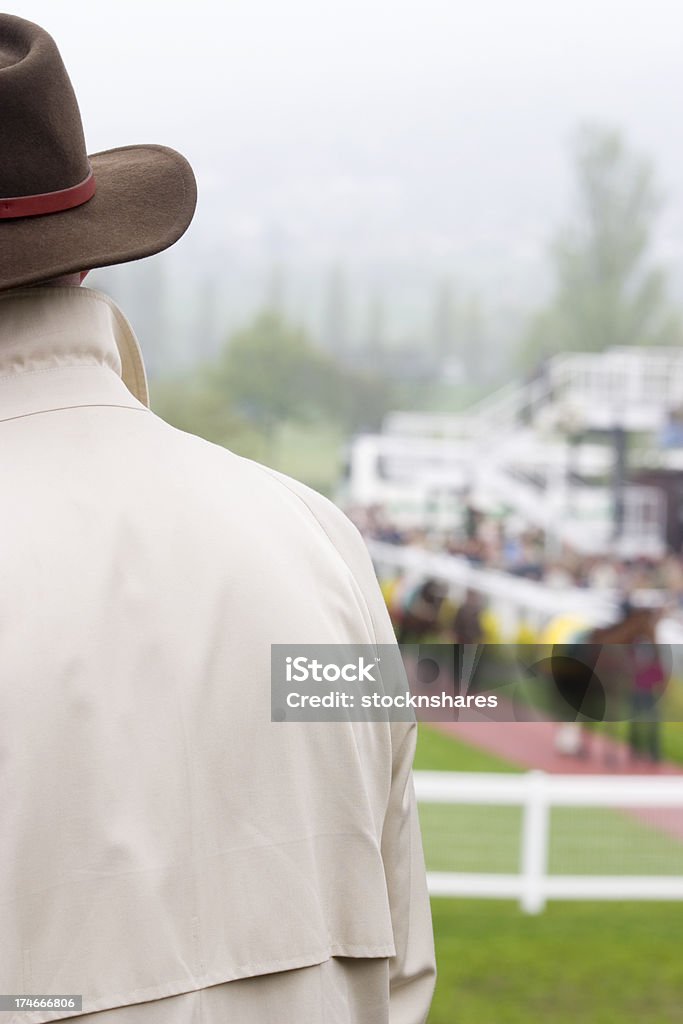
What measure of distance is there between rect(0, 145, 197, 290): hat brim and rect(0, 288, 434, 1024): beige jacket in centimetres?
3

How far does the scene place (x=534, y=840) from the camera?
15.3ft

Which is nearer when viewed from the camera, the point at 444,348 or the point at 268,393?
the point at 268,393

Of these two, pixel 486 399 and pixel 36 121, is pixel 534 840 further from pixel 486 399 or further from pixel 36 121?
Answer: pixel 486 399

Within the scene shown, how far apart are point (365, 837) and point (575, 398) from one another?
23699 mm

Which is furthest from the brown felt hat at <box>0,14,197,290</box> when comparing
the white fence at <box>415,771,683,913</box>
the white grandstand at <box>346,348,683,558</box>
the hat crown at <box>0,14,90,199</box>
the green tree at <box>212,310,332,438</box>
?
the green tree at <box>212,310,332,438</box>

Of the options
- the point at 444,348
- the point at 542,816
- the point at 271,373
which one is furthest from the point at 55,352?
the point at 444,348

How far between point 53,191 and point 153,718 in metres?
0.42

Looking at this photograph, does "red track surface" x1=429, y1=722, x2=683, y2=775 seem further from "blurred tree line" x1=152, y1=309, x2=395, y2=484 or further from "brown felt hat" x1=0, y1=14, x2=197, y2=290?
"blurred tree line" x1=152, y1=309, x2=395, y2=484

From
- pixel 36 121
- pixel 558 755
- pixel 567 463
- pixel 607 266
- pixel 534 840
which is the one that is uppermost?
pixel 36 121

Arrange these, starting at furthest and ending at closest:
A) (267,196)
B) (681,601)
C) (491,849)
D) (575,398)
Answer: (267,196) < (575,398) < (681,601) < (491,849)

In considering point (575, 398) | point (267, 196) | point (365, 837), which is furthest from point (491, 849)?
point (267, 196)

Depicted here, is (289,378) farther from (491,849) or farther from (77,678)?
(77,678)

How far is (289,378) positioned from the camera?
1158 inches

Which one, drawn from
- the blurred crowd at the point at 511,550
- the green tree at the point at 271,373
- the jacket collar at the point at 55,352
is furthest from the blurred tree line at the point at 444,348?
the jacket collar at the point at 55,352
